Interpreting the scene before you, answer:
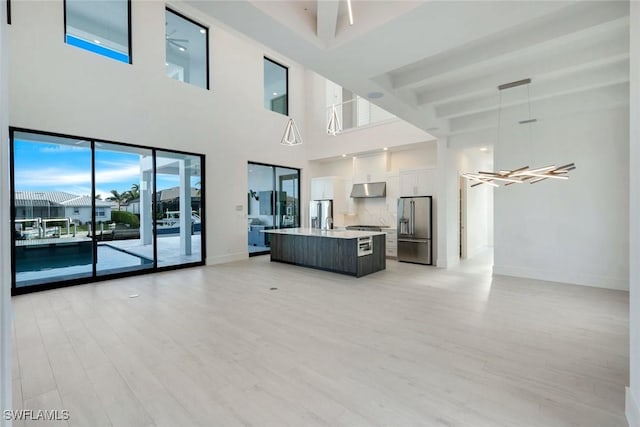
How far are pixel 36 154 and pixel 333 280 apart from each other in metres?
5.68

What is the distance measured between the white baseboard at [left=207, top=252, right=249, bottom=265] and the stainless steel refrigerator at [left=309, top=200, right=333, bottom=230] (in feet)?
7.86

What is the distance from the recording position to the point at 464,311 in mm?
3992

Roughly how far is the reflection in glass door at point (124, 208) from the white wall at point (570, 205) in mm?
7502

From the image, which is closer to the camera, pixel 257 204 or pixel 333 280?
pixel 333 280

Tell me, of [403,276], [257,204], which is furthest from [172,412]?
[257,204]

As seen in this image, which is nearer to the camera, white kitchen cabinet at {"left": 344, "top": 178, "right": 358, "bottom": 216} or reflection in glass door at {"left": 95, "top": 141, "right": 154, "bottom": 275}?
reflection in glass door at {"left": 95, "top": 141, "right": 154, "bottom": 275}

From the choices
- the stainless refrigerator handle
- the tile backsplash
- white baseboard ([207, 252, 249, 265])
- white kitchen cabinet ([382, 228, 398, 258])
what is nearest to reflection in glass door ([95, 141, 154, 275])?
white baseboard ([207, 252, 249, 265])

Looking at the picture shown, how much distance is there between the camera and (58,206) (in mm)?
5316

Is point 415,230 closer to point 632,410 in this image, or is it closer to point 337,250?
point 337,250

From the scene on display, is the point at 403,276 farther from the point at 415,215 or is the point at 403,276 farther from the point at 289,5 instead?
the point at 289,5

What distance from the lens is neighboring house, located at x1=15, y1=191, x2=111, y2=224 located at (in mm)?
5012

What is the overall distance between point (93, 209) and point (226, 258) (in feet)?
9.99

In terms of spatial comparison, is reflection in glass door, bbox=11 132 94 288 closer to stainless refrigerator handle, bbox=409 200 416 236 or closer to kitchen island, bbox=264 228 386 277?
kitchen island, bbox=264 228 386 277

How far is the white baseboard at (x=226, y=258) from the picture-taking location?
289 inches
